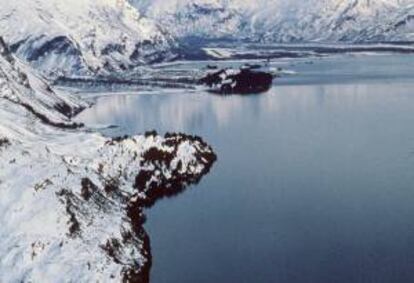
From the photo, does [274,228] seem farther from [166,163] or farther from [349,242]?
[166,163]

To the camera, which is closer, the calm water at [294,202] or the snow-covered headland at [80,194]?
the snow-covered headland at [80,194]

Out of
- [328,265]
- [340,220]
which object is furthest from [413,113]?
[328,265]

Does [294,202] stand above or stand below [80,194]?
below

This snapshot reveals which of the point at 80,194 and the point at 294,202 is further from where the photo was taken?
the point at 294,202
